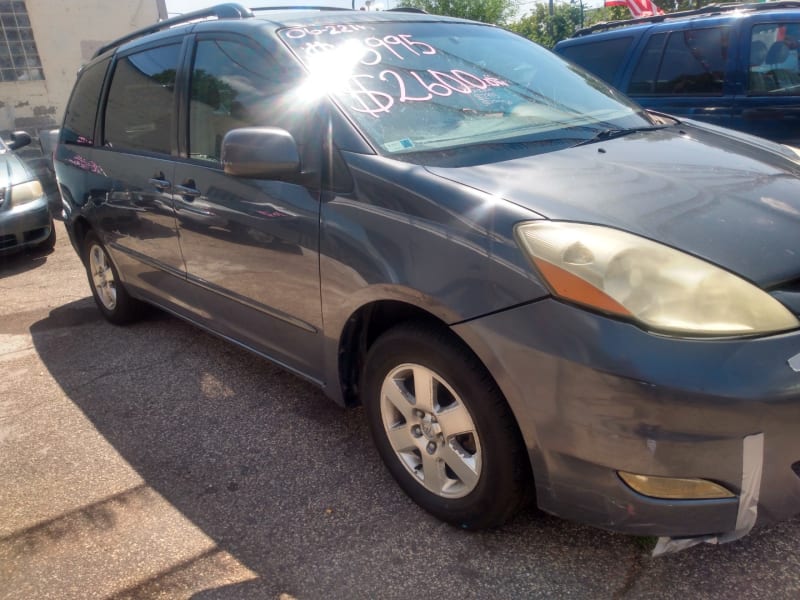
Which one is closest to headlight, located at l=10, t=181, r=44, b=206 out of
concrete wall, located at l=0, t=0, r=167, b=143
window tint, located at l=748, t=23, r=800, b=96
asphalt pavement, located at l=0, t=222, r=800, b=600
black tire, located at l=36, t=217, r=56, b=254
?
black tire, located at l=36, t=217, r=56, b=254

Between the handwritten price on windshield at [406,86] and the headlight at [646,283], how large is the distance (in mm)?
949

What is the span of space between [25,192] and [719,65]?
6340mm

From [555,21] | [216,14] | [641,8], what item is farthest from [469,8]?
[216,14]

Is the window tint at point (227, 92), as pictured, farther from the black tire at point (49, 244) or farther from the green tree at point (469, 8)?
the green tree at point (469, 8)

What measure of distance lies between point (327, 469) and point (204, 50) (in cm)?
197

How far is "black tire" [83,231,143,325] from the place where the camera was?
4.42 metres

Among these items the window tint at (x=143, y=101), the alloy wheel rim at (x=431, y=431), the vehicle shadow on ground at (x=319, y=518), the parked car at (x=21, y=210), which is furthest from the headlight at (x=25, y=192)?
the alloy wheel rim at (x=431, y=431)

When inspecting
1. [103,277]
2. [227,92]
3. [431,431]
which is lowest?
[103,277]

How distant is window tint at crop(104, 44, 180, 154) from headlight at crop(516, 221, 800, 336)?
7.45 ft

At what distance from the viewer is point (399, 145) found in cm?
241

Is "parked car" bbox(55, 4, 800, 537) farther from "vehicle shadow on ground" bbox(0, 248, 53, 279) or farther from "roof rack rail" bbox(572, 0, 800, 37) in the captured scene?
"vehicle shadow on ground" bbox(0, 248, 53, 279)

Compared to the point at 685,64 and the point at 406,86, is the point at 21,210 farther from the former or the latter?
the point at 685,64

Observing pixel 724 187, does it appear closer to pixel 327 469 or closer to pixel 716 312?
pixel 716 312

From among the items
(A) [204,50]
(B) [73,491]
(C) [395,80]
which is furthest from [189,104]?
(B) [73,491]
